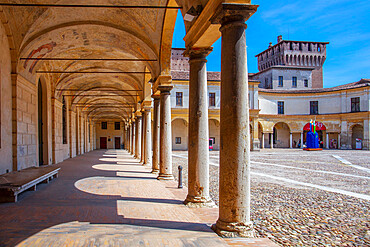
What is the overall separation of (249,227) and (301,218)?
2.33 metres

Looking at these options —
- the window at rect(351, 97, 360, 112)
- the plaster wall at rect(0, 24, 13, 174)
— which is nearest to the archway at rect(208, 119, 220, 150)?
the window at rect(351, 97, 360, 112)

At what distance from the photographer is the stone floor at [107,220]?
13.9 feet

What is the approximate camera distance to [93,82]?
2167 centimetres

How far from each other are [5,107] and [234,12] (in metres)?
8.08

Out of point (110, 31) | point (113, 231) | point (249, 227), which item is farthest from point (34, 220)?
point (110, 31)

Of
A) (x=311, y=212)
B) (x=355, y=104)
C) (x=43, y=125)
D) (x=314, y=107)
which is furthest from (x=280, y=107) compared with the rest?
(x=311, y=212)

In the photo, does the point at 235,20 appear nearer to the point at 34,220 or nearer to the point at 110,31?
the point at 34,220

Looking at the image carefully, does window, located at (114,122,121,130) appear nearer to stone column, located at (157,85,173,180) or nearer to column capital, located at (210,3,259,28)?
stone column, located at (157,85,173,180)

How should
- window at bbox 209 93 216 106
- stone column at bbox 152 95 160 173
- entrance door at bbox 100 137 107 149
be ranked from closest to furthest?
stone column at bbox 152 95 160 173 < window at bbox 209 93 216 106 < entrance door at bbox 100 137 107 149

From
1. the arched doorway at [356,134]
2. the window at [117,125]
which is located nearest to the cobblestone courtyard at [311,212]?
the arched doorway at [356,134]

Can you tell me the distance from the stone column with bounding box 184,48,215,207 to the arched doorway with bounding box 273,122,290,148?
42902mm

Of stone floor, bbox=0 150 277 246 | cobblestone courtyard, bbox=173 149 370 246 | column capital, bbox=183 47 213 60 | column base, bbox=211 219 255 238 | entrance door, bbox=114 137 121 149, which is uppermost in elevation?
column capital, bbox=183 47 213 60

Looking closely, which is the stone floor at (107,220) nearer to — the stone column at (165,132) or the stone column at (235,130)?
the stone column at (235,130)

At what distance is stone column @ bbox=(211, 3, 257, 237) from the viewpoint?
4.40 m
